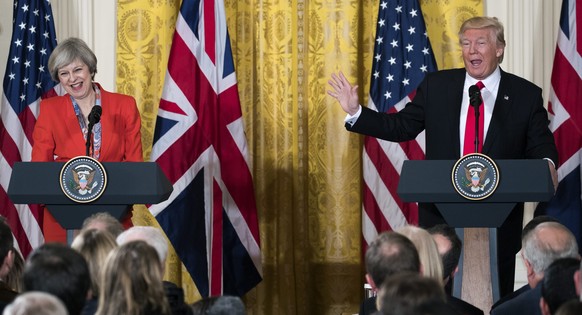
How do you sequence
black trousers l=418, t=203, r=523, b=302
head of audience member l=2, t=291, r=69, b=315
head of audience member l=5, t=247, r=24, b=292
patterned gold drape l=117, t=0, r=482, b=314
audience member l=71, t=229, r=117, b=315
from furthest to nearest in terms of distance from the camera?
patterned gold drape l=117, t=0, r=482, b=314, black trousers l=418, t=203, r=523, b=302, head of audience member l=5, t=247, r=24, b=292, audience member l=71, t=229, r=117, b=315, head of audience member l=2, t=291, r=69, b=315

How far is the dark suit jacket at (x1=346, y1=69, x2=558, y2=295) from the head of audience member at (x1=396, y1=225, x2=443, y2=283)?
195cm

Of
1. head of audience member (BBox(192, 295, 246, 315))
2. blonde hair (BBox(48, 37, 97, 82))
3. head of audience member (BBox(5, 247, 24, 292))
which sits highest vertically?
blonde hair (BBox(48, 37, 97, 82))

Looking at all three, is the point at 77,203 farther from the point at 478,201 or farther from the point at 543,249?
the point at 543,249

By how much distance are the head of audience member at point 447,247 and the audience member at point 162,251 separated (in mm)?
1250

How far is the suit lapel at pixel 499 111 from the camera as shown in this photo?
6277mm

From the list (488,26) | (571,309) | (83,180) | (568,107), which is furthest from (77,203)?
(568,107)

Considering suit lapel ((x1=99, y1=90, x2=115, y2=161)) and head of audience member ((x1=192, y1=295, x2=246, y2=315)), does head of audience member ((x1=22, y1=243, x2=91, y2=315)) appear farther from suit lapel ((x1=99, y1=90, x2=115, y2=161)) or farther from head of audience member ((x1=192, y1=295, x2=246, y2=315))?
suit lapel ((x1=99, y1=90, x2=115, y2=161))

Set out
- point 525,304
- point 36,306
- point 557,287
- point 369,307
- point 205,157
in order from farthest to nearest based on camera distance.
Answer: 1. point 205,157
2. point 369,307
3. point 525,304
4. point 557,287
5. point 36,306

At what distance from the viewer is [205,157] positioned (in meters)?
7.97

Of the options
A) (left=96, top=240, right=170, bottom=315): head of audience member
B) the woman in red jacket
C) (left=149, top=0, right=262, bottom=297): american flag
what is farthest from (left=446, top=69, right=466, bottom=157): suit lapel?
(left=96, top=240, right=170, bottom=315): head of audience member

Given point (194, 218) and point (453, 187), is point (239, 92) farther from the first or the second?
point (453, 187)

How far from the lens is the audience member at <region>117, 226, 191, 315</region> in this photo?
12.7ft

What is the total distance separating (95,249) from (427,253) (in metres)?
1.25

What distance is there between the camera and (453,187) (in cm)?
549
